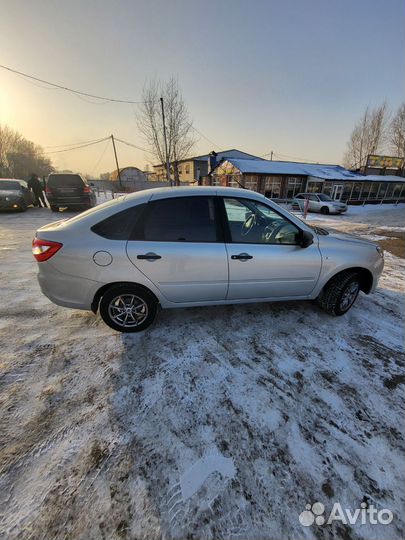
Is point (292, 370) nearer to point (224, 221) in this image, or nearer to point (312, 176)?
point (224, 221)

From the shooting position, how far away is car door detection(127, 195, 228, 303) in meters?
2.62

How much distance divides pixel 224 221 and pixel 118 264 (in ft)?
4.23

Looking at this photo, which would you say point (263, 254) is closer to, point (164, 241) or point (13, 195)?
point (164, 241)

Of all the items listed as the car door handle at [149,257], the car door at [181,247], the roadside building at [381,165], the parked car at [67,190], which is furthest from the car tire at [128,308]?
the roadside building at [381,165]

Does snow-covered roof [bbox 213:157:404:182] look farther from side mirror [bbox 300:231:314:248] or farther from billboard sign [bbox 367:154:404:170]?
side mirror [bbox 300:231:314:248]

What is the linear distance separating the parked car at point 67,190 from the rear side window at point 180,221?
10285 mm

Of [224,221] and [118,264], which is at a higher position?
[224,221]

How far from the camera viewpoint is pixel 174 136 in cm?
2466

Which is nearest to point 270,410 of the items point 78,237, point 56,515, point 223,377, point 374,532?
point 223,377

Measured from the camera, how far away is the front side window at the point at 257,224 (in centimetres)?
286

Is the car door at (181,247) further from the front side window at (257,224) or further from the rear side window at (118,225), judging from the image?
the front side window at (257,224)

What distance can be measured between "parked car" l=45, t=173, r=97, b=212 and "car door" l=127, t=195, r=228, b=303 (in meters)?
10.3

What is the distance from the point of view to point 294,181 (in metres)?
25.6

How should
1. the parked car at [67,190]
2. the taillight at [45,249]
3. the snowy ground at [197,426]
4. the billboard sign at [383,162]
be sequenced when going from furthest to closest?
1. the billboard sign at [383,162]
2. the parked car at [67,190]
3. the taillight at [45,249]
4. the snowy ground at [197,426]
